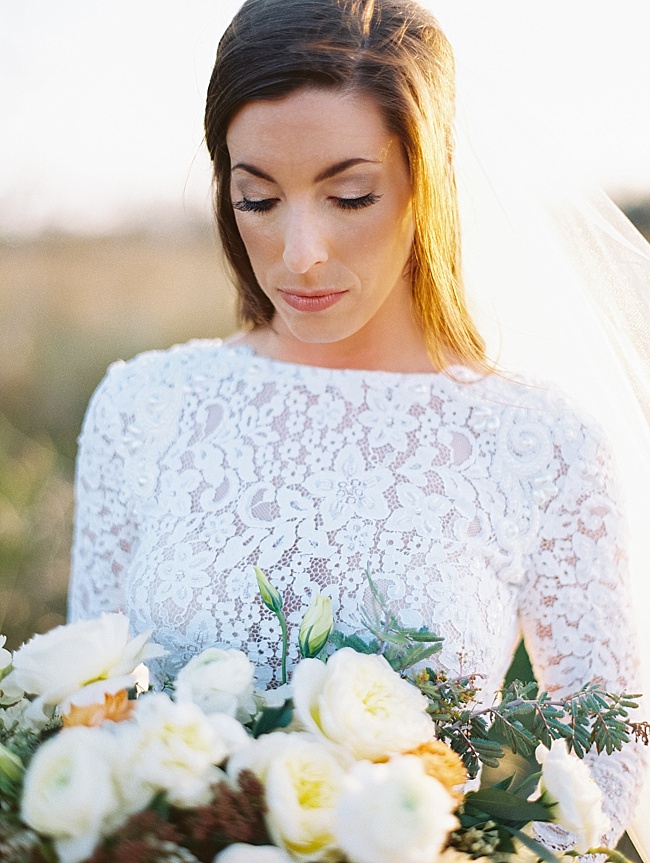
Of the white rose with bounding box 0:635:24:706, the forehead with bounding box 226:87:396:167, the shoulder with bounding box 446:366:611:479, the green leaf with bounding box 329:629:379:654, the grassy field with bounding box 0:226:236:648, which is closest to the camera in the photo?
the white rose with bounding box 0:635:24:706

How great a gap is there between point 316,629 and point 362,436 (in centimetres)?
79

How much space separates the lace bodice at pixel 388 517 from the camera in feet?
6.05

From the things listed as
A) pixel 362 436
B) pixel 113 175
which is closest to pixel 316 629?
pixel 362 436

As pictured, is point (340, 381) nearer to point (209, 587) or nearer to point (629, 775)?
point (209, 587)

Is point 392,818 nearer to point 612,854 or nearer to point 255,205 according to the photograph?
point 612,854

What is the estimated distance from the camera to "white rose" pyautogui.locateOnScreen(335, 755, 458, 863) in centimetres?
88

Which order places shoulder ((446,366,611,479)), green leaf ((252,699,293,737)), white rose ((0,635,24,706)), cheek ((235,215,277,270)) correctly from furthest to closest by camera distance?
shoulder ((446,366,611,479)) → cheek ((235,215,277,270)) → white rose ((0,635,24,706)) → green leaf ((252,699,293,737))

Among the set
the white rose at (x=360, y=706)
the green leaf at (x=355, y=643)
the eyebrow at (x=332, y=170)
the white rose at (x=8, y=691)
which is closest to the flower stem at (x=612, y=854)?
the white rose at (x=360, y=706)

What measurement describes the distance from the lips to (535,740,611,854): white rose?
3.32 ft

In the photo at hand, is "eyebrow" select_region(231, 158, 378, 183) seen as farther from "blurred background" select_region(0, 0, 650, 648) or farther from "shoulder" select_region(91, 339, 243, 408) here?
"shoulder" select_region(91, 339, 243, 408)

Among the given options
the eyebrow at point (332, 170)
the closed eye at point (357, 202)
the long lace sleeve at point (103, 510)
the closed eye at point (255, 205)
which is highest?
the eyebrow at point (332, 170)

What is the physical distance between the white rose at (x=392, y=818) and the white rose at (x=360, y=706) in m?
0.14

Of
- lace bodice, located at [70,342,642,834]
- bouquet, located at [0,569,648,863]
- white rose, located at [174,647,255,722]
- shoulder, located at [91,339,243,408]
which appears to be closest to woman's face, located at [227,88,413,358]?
lace bodice, located at [70,342,642,834]

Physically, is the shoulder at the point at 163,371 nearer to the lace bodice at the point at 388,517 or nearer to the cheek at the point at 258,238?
the lace bodice at the point at 388,517
